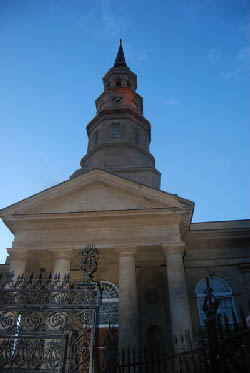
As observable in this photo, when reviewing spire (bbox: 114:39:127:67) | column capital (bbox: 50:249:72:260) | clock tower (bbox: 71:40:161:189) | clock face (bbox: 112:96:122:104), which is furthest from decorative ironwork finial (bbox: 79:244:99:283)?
spire (bbox: 114:39:127:67)

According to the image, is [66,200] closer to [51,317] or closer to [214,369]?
[51,317]

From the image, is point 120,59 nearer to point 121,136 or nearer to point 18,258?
point 121,136

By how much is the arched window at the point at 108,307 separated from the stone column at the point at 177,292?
3346 millimetres

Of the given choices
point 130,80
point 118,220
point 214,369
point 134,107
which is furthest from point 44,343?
point 130,80

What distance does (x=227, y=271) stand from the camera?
1773cm

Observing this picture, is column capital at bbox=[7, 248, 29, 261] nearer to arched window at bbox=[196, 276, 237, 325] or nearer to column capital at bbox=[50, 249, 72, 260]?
column capital at bbox=[50, 249, 72, 260]

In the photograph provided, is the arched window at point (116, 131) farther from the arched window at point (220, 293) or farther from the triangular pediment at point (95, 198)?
the arched window at point (220, 293)

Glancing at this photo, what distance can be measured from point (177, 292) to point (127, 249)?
2.80m

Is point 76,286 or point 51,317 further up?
point 76,286

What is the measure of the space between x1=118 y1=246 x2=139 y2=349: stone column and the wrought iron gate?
5.70 m

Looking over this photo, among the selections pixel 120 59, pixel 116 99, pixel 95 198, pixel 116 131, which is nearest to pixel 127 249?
pixel 95 198

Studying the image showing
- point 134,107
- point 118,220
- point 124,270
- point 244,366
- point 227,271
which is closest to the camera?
point 244,366

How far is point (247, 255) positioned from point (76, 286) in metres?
13.4

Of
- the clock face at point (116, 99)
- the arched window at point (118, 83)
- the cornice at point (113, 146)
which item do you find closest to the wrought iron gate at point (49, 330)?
the cornice at point (113, 146)
